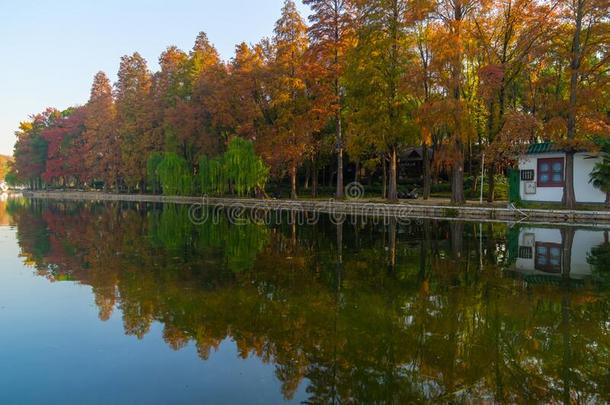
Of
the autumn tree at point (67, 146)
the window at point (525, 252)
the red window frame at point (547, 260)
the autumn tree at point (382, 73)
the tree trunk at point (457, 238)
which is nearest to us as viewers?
the red window frame at point (547, 260)

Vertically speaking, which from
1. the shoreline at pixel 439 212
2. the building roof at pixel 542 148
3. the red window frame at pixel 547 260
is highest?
the building roof at pixel 542 148

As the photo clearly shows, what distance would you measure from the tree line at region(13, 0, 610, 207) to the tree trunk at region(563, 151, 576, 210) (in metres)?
0.05

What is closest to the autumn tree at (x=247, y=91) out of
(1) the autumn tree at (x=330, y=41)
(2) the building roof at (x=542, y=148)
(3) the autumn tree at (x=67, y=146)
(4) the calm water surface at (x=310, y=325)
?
(1) the autumn tree at (x=330, y=41)

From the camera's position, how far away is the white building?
24.3m

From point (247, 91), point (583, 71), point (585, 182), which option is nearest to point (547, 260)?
point (585, 182)

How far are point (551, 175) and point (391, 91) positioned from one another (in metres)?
10.4

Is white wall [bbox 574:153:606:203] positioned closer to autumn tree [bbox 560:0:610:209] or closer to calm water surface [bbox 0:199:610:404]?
autumn tree [bbox 560:0:610:209]

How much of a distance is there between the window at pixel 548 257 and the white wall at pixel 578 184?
11588mm

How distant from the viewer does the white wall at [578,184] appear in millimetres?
24172

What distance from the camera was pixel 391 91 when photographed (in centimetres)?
2877

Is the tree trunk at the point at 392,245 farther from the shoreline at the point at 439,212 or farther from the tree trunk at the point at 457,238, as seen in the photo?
the shoreline at the point at 439,212

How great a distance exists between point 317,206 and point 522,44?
50.5 ft

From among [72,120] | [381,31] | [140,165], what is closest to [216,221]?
[381,31]

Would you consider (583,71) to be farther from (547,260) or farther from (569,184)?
(547,260)
